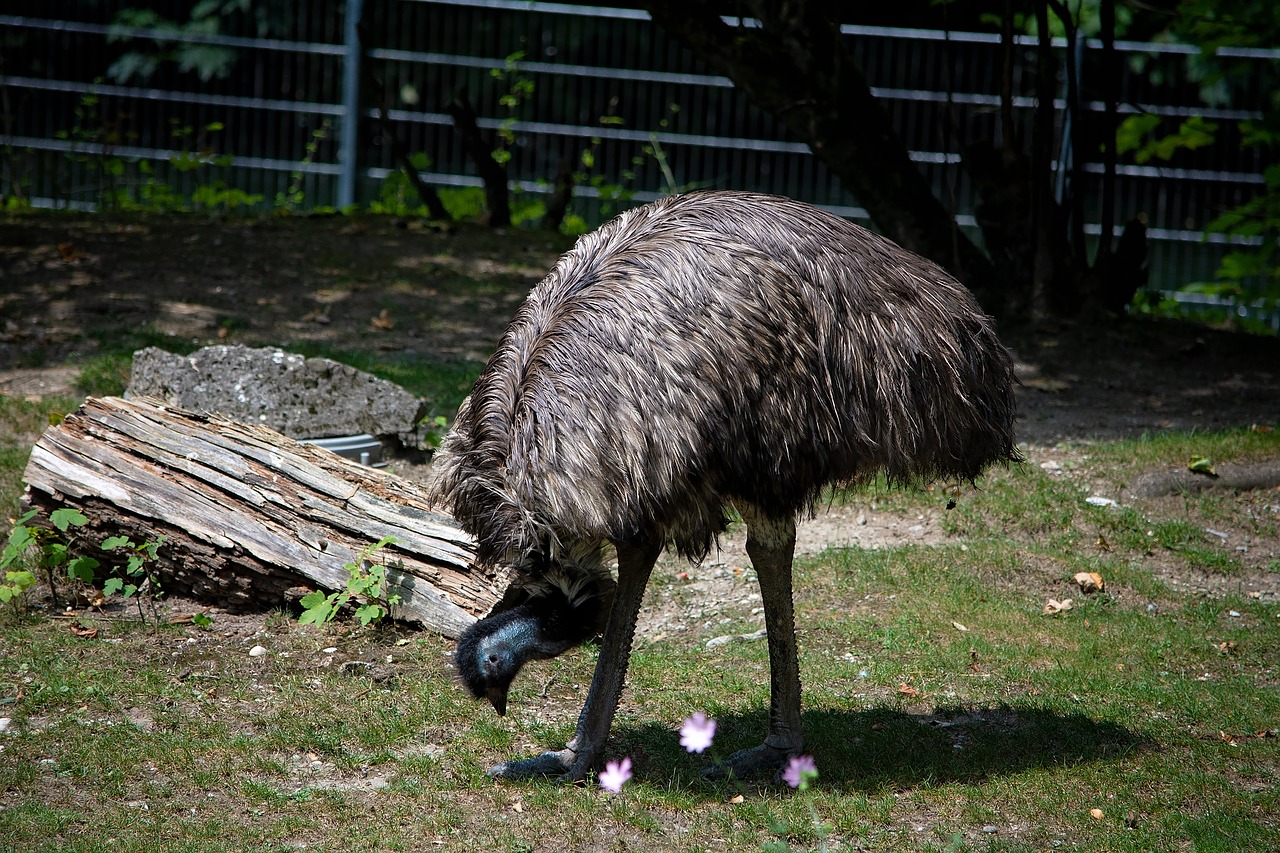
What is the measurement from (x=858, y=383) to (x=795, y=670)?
3.38ft

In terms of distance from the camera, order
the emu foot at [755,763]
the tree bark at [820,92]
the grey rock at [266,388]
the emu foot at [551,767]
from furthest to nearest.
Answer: the tree bark at [820,92], the grey rock at [266,388], the emu foot at [755,763], the emu foot at [551,767]

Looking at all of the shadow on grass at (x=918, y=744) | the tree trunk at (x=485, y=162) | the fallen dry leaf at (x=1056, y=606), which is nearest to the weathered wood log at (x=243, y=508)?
the shadow on grass at (x=918, y=744)

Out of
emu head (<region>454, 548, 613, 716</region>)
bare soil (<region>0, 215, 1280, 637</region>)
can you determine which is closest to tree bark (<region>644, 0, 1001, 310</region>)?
bare soil (<region>0, 215, 1280, 637</region>)

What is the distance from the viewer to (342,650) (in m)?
5.38

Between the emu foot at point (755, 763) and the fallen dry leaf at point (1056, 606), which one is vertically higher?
the fallen dry leaf at point (1056, 606)

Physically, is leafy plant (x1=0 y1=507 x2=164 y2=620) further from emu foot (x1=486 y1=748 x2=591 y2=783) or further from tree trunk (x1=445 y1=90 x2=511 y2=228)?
tree trunk (x1=445 y1=90 x2=511 y2=228)

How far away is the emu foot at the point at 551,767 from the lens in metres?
4.25

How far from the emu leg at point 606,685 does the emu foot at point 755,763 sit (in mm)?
422

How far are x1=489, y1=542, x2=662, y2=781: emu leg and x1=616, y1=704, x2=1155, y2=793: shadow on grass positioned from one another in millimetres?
277

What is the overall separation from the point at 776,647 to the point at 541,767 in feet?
2.92

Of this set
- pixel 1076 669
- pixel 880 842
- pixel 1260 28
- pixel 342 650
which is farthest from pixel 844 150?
pixel 880 842

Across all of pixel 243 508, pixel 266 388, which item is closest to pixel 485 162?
pixel 266 388

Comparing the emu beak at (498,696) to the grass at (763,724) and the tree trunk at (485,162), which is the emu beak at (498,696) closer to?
the grass at (763,724)

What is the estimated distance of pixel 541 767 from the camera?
169 inches
